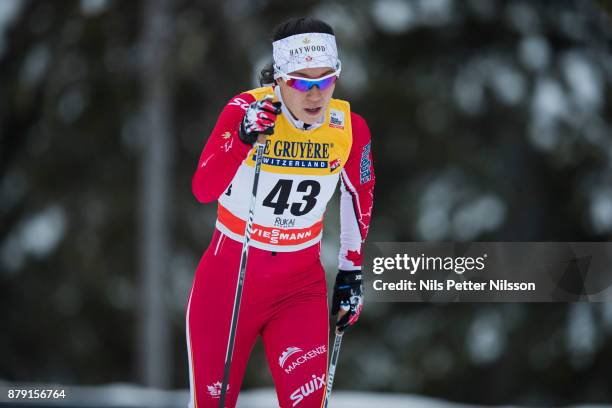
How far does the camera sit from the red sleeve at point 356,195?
3938mm

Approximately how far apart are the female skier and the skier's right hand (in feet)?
0.09

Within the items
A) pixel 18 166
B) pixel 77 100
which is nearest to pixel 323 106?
pixel 77 100

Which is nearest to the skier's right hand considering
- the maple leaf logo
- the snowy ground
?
the maple leaf logo

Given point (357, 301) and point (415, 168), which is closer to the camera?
point (357, 301)

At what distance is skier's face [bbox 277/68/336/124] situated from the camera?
3.59 metres

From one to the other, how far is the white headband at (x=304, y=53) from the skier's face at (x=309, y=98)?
2 centimetres

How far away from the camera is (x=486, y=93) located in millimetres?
15289

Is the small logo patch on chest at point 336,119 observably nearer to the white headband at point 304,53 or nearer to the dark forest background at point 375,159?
the white headband at point 304,53

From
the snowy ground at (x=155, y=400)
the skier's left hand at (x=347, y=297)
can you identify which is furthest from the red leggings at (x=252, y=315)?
the snowy ground at (x=155, y=400)

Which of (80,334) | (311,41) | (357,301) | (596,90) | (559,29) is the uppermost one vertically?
(559,29)

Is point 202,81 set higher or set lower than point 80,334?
higher

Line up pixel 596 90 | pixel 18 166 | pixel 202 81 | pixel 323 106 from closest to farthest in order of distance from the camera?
pixel 323 106 < pixel 596 90 < pixel 202 81 < pixel 18 166

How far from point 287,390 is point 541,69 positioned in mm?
12172

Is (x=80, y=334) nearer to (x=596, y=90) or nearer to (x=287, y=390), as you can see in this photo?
(x=596, y=90)
